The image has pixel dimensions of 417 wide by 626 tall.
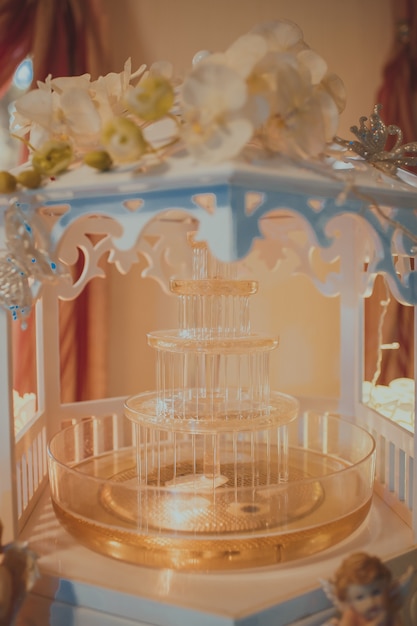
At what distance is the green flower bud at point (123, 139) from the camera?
3.14ft

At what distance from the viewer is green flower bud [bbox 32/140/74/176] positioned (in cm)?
104

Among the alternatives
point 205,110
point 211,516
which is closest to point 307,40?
point 205,110

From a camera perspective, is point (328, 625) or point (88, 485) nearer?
point (328, 625)

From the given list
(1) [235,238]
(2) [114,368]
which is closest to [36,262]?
(1) [235,238]

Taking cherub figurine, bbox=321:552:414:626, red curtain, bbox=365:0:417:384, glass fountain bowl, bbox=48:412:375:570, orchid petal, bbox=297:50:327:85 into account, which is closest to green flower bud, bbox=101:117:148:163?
orchid petal, bbox=297:50:327:85

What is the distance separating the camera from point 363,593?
91 centimetres

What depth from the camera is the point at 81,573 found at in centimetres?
111

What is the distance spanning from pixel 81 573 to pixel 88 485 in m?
0.15

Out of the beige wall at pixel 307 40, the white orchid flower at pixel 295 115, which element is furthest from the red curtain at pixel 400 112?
the white orchid flower at pixel 295 115

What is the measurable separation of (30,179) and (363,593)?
2.72 ft

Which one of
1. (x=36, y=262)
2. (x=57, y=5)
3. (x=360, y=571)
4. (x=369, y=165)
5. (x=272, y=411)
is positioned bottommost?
(x=360, y=571)

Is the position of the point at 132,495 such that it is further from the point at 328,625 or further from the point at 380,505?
the point at 380,505

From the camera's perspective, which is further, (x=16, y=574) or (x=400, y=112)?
(x=400, y=112)

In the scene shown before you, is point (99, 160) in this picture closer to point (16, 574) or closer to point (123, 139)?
point (123, 139)
